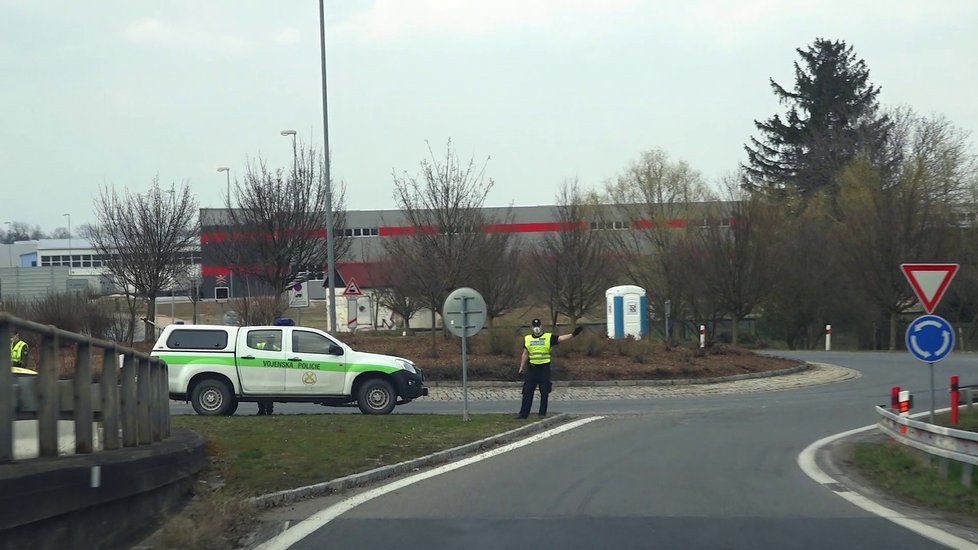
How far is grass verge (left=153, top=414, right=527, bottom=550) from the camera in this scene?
8.37m

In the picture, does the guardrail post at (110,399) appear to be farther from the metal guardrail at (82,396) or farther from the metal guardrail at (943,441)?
the metal guardrail at (943,441)

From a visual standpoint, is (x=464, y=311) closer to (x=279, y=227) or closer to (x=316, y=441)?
(x=316, y=441)

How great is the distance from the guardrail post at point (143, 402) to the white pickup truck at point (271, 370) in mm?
9621

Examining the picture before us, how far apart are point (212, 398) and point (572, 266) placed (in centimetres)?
2507

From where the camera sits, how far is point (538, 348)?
18469 millimetres

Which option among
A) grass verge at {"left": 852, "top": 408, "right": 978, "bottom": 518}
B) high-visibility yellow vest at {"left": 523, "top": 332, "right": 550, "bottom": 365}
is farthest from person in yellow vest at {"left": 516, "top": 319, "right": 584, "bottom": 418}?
grass verge at {"left": 852, "top": 408, "right": 978, "bottom": 518}

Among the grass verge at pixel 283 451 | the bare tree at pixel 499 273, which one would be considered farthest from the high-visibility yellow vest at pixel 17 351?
the bare tree at pixel 499 273

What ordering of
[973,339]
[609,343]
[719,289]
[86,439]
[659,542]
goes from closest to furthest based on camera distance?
[86,439], [659,542], [609,343], [719,289], [973,339]

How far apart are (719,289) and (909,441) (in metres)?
35.0

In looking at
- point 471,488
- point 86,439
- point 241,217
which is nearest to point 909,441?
Answer: point 471,488

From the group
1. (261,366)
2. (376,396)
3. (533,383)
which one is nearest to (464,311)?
(533,383)

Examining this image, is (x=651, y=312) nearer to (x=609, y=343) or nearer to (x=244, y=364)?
(x=609, y=343)

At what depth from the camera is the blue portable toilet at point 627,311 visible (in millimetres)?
40250

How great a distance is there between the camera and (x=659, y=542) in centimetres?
799
